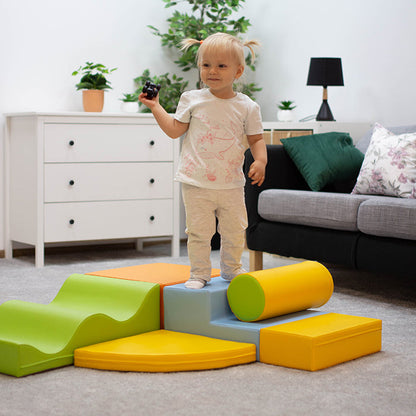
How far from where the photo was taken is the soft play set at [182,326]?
1980mm

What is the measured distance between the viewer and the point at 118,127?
400cm

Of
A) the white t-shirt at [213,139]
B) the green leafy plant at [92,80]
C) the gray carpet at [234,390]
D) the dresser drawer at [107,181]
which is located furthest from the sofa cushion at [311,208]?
the green leafy plant at [92,80]

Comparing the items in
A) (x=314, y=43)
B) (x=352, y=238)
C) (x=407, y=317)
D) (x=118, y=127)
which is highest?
(x=314, y=43)

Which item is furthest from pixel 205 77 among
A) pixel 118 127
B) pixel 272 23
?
pixel 272 23

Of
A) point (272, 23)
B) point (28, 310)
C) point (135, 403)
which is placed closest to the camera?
point (135, 403)

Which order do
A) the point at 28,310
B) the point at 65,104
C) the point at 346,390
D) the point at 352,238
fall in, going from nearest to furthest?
1. the point at 346,390
2. the point at 28,310
3. the point at 352,238
4. the point at 65,104

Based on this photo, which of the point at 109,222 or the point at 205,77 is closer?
the point at 205,77

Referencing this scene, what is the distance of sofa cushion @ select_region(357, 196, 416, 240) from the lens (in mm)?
2721

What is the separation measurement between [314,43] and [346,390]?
3.06m

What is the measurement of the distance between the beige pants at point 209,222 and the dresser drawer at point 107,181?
168 cm

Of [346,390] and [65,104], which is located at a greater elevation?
[65,104]

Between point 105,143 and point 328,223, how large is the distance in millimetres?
1456

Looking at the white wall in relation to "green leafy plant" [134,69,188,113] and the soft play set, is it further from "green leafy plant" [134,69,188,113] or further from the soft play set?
the soft play set

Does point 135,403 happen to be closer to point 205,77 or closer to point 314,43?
point 205,77
